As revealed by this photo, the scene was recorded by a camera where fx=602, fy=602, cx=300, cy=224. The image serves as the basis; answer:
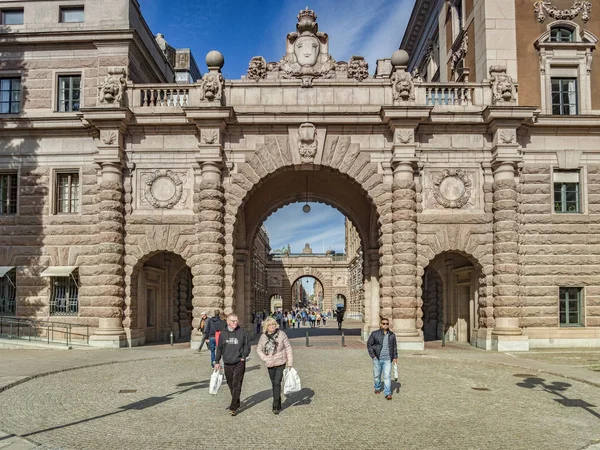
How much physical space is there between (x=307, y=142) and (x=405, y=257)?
5.82 m

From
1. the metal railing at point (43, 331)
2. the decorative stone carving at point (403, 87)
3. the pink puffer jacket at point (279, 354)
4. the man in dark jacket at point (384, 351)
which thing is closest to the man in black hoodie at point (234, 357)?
the pink puffer jacket at point (279, 354)

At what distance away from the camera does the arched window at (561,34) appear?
2448cm

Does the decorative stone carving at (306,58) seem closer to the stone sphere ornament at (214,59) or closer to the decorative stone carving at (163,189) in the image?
the stone sphere ornament at (214,59)

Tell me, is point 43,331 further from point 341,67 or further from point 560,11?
point 560,11

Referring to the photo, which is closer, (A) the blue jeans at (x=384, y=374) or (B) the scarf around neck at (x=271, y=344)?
(B) the scarf around neck at (x=271, y=344)

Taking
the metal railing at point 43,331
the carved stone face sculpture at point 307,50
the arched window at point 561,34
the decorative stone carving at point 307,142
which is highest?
the arched window at point 561,34

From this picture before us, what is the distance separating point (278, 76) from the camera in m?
23.9

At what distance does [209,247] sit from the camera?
22.6 metres

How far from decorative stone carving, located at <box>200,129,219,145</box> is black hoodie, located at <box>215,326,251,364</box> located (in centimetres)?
1340

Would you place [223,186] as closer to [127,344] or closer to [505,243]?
[127,344]

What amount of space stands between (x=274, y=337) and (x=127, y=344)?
1396 centimetres

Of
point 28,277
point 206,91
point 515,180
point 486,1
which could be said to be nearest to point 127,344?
point 28,277

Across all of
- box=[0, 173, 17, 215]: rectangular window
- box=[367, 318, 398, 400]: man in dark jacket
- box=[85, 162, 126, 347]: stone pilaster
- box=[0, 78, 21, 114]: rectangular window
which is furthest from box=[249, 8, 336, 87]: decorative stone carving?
box=[367, 318, 398, 400]: man in dark jacket

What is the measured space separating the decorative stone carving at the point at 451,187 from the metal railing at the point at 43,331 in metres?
14.4
